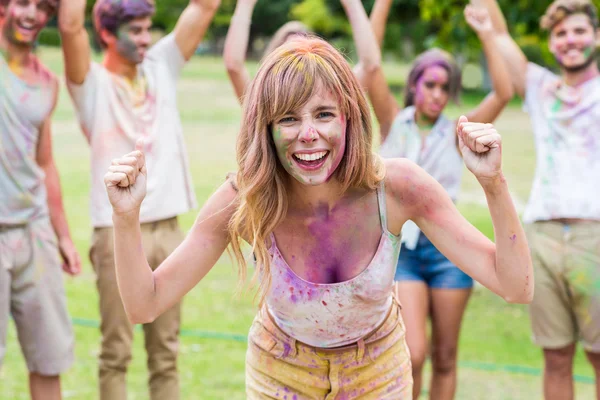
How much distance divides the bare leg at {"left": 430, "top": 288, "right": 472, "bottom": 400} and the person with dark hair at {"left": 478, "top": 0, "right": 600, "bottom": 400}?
40 centimetres

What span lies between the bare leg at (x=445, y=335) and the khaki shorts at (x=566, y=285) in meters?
0.40

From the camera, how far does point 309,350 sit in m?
2.89

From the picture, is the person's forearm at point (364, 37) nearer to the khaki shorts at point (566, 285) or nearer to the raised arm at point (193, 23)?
the raised arm at point (193, 23)

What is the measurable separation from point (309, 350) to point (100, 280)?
1.88 m

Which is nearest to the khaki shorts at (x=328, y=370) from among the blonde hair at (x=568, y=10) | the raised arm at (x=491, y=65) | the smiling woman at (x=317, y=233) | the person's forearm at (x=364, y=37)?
the smiling woman at (x=317, y=233)

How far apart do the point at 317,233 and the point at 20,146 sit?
192 cm

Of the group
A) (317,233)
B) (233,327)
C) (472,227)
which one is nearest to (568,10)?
(472,227)

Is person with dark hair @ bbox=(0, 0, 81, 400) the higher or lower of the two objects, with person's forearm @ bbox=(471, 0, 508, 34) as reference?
lower

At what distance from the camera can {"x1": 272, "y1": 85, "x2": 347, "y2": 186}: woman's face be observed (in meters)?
2.66

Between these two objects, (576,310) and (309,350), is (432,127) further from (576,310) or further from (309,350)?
(309,350)

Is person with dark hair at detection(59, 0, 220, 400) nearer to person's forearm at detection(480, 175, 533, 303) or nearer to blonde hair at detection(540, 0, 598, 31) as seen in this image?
→ blonde hair at detection(540, 0, 598, 31)

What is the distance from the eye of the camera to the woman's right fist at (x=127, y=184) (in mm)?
2559

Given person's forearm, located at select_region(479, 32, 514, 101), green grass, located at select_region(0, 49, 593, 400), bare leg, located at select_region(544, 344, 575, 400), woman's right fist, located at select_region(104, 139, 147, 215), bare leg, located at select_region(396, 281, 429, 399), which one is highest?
person's forearm, located at select_region(479, 32, 514, 101)

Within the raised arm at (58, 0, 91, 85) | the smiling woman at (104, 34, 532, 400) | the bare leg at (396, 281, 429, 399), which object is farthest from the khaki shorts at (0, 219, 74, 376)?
the bare leg at (396, 281, 429, 399)
